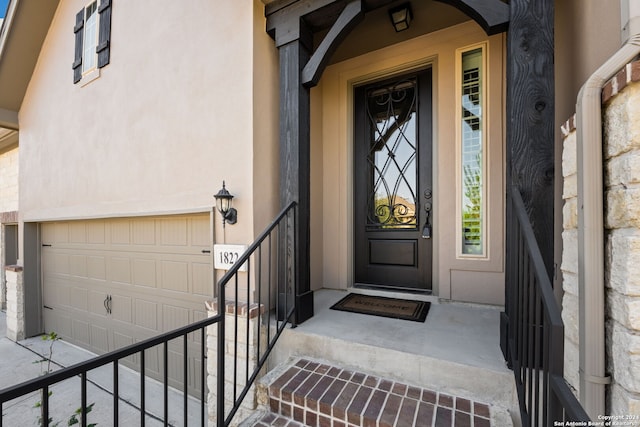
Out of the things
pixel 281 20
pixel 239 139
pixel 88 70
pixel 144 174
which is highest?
pixel 88 70

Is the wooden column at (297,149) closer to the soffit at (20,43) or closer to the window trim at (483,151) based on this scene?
the window trim at (483,151)

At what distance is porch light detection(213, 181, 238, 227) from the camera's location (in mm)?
2189

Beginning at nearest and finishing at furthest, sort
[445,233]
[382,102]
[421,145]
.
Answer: [445,233] < [421,145] < [382,102]

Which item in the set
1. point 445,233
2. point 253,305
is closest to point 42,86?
point 253,305

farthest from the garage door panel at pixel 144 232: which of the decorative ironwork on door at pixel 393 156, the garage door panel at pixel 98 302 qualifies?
the decorative ironwork on door at pixel 393 156

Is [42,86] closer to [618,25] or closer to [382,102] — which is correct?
[382,102]

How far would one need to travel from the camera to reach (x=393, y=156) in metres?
2.89

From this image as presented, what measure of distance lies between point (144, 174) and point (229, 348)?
2.00m

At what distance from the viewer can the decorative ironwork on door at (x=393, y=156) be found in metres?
2.80

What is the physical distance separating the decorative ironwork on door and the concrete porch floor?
1004 mm

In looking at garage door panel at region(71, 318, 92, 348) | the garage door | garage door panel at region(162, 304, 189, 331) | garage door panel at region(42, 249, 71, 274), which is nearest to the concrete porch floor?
the garage door

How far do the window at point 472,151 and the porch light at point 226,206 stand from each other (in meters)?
1.98

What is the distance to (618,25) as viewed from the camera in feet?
3.66

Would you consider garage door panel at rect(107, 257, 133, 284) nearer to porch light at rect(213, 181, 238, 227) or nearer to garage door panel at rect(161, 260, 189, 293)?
garage door panel at rect(161, 260, 189, 293)
